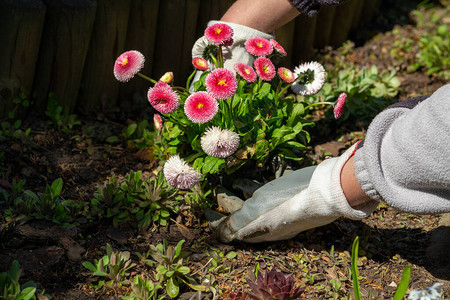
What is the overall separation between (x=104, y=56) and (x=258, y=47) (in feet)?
3.05

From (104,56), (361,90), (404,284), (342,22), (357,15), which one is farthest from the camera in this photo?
(357,15)

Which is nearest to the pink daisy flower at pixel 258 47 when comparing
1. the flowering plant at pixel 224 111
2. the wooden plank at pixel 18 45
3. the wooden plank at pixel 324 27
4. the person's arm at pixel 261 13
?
the flowering plant at pixel 224 111

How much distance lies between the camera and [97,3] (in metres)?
2.51

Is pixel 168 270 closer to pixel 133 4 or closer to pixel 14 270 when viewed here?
pixel 14 270

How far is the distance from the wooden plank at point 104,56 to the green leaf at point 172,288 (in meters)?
1.17

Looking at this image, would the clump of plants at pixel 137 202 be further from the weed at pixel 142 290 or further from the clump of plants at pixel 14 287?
the clump of plants at pixel 14 287

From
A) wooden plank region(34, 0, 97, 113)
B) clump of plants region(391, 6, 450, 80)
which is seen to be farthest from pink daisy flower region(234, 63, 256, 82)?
clump of plants region(391, 6, 450, 80)

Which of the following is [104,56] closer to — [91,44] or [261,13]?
[91,44]

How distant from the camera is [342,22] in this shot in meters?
3.43

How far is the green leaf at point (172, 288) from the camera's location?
73.0 inches

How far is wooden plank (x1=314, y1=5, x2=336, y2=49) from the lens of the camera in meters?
3.27

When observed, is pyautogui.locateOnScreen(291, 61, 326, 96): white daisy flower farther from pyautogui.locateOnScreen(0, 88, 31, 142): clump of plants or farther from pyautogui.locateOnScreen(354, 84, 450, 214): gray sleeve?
pyautogui.locateOnScreen(0, 88, 31, 142): clump of plants

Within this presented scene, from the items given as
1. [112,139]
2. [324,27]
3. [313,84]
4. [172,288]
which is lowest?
[172,288]

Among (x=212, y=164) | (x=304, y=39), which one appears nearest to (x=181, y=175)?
(x=212, y=164)
